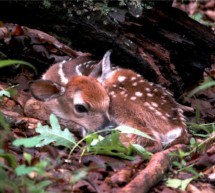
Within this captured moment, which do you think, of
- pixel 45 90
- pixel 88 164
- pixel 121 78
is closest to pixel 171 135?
pixel 121 78

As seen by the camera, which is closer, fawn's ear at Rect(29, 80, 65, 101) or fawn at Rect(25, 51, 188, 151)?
fawn at Rect(25, 51, 188, 151)

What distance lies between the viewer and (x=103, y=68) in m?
4.49

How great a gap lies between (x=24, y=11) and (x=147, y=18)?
1016 millimetres

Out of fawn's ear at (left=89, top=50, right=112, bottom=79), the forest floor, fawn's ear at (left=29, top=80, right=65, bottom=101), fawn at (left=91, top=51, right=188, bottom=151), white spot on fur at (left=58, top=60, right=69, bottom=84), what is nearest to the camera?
the forest floor

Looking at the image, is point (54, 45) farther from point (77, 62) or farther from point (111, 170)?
point (111, 170)

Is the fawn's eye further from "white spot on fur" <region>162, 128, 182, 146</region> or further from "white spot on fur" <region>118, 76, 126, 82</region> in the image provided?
"white spot on fur" <region>162, 128, 182, 146</region>

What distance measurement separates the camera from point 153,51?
188 inches

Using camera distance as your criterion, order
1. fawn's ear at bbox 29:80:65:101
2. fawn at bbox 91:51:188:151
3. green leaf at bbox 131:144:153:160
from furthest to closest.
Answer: fawn's ear at bbox 29:80:65:101 < fawn at bbox 91:51:188:151 < green leaf at bbox 131:144:153:160

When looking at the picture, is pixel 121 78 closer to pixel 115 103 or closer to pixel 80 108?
pixel 115 103

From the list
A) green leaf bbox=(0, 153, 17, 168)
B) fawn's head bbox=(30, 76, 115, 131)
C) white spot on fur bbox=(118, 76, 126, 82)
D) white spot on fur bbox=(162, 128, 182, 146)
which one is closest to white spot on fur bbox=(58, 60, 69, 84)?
fawn's head bbox=(30, 76, 115, 131)

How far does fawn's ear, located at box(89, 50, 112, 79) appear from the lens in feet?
14.7

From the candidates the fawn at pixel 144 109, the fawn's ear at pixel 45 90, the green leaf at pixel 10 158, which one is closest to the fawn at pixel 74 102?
the fawn's ear at pixel 45 90

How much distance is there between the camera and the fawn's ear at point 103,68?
449cm

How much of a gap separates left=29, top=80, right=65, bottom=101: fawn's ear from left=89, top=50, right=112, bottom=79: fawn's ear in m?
0.30
